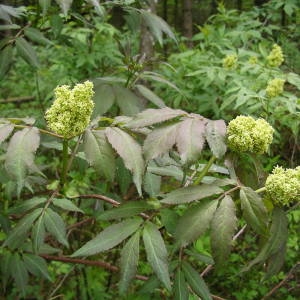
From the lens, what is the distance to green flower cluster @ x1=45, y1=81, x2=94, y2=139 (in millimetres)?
1406

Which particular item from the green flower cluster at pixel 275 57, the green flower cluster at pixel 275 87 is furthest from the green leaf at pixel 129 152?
the green flower cluster at pixel 275 57

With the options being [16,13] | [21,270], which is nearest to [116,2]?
[16,13]

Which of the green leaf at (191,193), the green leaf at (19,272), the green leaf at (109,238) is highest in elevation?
the green leaf at (191,193)

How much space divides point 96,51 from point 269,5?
2137 mm

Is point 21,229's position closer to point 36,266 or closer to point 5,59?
point 36,266

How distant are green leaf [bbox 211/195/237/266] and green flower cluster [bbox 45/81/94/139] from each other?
56cm

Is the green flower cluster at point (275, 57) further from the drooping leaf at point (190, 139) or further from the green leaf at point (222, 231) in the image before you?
the green leaf at point (222, 231)

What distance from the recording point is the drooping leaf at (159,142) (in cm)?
128

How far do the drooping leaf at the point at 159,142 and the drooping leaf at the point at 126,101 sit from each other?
2.22 feet

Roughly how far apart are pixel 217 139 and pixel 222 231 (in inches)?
11.5

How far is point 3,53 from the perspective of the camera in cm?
242

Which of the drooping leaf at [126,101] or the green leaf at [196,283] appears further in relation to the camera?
the drooping leaf at [126,101]

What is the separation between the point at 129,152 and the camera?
134 centimetres

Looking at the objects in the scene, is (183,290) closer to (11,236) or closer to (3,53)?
(11,236)
